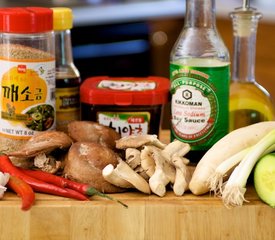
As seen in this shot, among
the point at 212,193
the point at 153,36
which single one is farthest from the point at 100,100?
the point at 153,36

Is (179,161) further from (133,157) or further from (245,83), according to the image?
(245,83)

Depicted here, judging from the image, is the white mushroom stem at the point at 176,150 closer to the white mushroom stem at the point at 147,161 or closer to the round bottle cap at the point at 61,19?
the white mushroom stem at the point at 147,161

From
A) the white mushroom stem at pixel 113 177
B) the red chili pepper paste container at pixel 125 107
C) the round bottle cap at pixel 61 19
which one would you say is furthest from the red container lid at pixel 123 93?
the white mushroom stem at pixel 113 177

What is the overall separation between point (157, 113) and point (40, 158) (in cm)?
26

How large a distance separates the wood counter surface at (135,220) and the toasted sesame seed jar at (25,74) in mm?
168

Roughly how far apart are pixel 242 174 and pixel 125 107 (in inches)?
11.9

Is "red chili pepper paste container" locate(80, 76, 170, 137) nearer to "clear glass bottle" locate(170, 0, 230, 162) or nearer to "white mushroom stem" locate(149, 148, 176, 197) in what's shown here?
"clear glass bottle" locate(170, 0, 230, 162)

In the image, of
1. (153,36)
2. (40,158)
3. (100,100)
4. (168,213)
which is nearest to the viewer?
(168,213)

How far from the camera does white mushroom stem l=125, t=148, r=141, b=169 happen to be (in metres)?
1.23

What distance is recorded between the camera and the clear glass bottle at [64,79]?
1.41 metres

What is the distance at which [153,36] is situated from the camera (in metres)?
3.28

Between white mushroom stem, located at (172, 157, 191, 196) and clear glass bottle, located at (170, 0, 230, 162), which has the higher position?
clear glass bottle, located at (170, 0, 230, 162)

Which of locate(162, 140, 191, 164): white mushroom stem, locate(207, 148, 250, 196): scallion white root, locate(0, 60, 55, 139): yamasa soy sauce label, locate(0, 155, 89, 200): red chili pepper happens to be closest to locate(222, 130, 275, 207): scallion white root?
locate(207, 148, 250, 196): scallion white root

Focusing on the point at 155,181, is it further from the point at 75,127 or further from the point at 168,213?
the point at 75,127
